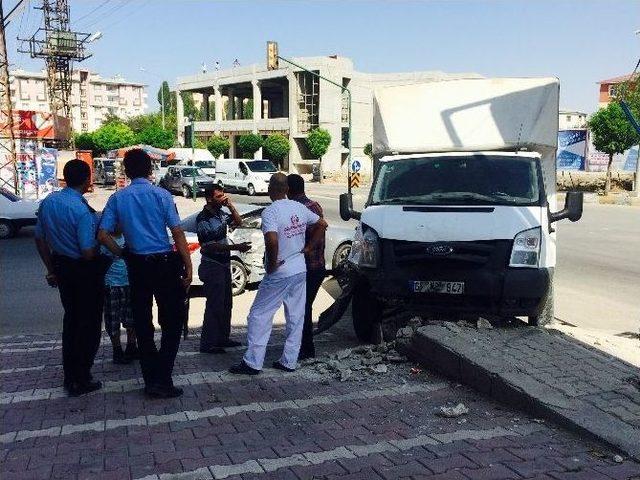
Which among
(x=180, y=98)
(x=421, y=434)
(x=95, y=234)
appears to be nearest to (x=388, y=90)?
(x=95, y=234)

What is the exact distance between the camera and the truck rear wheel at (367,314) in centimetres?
669

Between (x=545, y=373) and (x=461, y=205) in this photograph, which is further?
(x=461, y=205)

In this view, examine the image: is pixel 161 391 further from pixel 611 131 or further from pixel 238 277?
pixel 611 131

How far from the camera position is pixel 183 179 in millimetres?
34719

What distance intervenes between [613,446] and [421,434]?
3.66ft

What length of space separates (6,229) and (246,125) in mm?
47301

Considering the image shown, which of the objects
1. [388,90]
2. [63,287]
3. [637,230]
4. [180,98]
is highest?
[180,98]

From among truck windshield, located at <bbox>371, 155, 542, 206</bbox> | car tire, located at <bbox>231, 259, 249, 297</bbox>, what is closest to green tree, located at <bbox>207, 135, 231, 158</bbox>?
car tire, located at <bbox>231, 259, 249, 297</bbox>

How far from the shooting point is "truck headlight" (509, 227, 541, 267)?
19.4 ft

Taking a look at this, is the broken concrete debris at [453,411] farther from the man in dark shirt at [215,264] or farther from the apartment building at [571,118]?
the apartment building at [571,118]

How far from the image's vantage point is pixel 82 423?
423 cm

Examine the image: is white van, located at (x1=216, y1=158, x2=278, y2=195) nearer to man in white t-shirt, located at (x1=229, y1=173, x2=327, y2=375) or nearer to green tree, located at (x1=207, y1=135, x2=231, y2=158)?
green tree, located at (x1=207, y1=135, x2=231, y2=158)

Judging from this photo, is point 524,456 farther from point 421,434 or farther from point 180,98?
point 180,98

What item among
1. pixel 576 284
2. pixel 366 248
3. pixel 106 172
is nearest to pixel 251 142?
pixel 106 172
